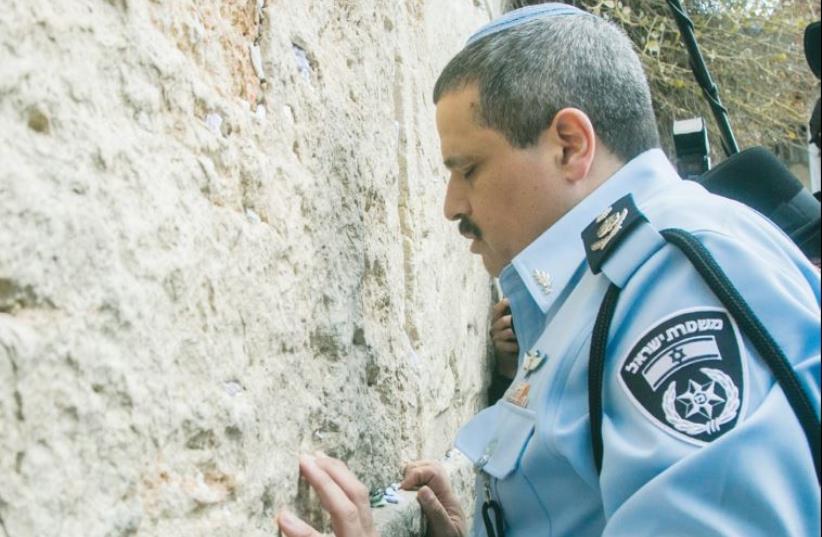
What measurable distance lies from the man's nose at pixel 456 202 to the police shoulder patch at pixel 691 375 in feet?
1.85

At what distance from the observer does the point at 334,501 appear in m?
1.29

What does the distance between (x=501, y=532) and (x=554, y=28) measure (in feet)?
2.57

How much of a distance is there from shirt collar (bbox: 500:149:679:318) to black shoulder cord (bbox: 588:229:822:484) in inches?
8.4

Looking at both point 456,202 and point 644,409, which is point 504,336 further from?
point 644,409

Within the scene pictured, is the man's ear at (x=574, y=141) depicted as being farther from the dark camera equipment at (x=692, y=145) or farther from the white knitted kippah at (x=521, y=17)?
the dark camera equipment at (x=692, y=145)

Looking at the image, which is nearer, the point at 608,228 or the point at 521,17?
the point at 608,228

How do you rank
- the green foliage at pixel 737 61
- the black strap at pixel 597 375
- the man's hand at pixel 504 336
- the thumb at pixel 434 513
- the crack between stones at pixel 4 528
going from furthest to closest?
the green foliage at pixel 737 61, the man's hand at pixel 504 336, the thumb at pixel 434 513, the black strap at pixel 597 375, the crack between stones at pixel 4 528

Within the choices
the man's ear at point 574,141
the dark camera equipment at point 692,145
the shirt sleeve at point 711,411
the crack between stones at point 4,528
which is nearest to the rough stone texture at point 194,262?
the crack between stones at point 4,528

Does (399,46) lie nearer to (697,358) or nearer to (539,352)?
(539,352)

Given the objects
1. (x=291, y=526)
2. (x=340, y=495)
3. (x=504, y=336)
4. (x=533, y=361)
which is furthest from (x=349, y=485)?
(x=504, y=336)

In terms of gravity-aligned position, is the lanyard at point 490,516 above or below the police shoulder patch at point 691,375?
below

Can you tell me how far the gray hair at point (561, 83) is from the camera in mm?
1355

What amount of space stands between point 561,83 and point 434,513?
2.78ft

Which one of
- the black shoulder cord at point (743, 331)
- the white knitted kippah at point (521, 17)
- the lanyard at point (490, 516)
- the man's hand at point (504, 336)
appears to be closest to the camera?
the black shoulder cord at point (743, 331)
